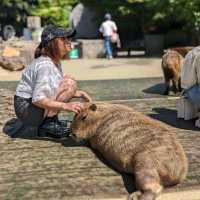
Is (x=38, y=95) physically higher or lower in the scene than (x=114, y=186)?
higher

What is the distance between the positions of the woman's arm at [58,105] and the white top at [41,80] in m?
0.05

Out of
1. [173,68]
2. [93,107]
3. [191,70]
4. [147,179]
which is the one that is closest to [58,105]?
[93,107]

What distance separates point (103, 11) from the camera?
23.5m

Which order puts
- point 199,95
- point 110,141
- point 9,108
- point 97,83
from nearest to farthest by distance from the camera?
point 110,141 < point 199,95 < point 9,108 < point 97,83

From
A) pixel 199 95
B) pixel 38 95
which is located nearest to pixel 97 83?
pixel 199 95

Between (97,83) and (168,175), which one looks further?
(97,83)

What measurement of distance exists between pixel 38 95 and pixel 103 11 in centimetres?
1861

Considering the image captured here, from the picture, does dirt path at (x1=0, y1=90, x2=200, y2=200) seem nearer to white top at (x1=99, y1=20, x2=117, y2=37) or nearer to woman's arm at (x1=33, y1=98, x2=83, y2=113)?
woman's arm at (x1=33, y1=98, x2=83, y2=113)

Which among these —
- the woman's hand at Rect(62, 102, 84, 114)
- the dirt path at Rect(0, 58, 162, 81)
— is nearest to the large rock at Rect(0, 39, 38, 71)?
the dirt path at Rect(0, 58, 162, 81)

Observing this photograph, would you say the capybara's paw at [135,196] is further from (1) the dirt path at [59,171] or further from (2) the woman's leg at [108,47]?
(2) the woman's leg at [108,47]

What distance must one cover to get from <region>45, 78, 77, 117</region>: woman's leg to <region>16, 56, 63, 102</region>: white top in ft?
0.19

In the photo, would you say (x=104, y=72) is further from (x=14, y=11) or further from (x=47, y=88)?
(x=14, y=11)

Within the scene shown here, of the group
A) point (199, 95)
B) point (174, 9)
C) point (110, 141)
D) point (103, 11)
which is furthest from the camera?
point (103, 11)

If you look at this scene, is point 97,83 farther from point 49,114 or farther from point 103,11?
point 103,11
